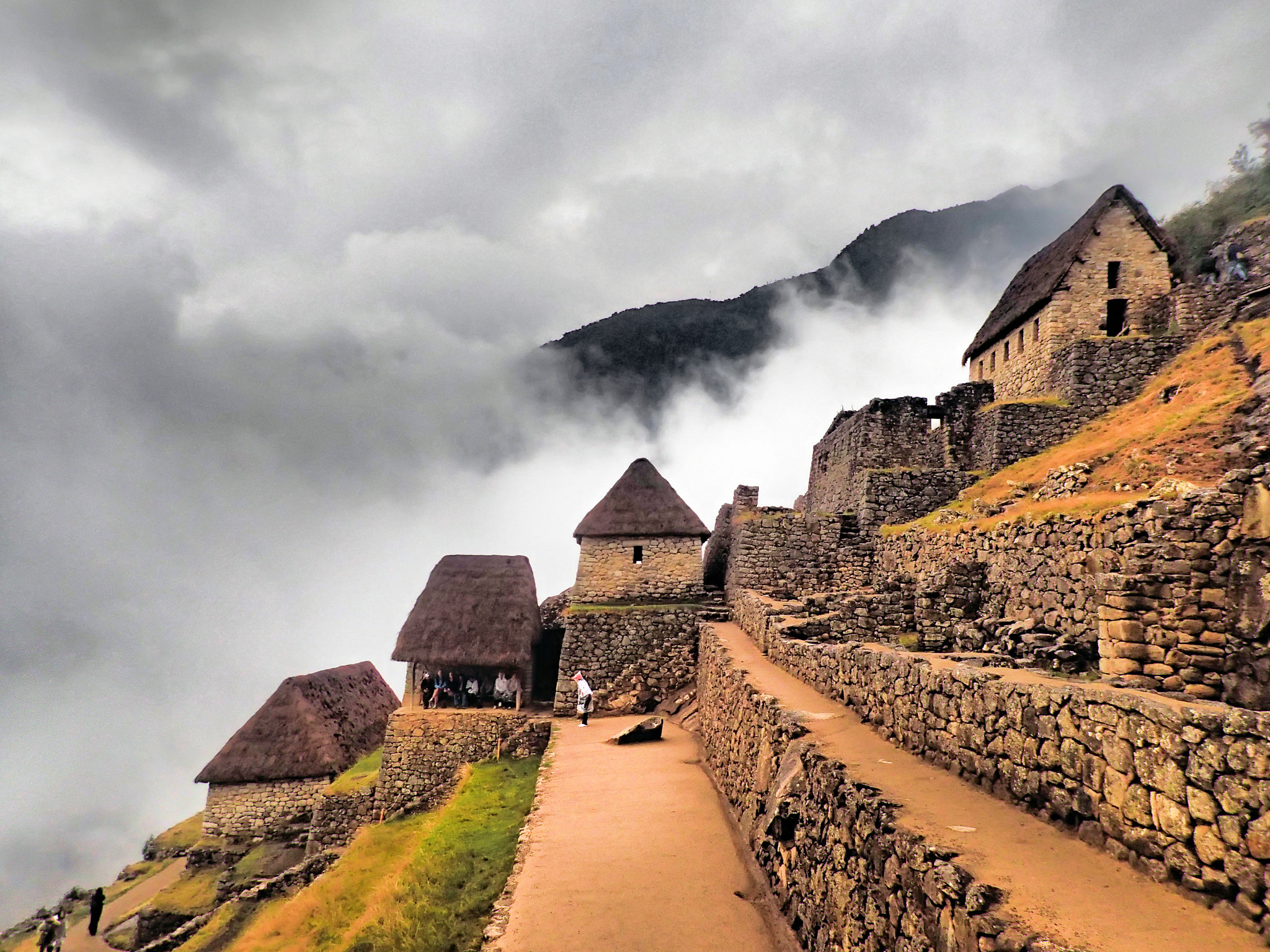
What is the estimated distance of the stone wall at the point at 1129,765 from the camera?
261cm

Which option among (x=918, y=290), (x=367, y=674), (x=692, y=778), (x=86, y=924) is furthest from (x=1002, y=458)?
(x=918, y=290)

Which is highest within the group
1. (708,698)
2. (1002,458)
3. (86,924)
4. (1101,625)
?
(1002,458)

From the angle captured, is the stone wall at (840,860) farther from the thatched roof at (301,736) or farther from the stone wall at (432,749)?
the thatched roof at (301,736)

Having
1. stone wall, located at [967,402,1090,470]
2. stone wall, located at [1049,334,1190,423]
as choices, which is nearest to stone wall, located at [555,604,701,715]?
stone wall, located at [967,402,1090,470]

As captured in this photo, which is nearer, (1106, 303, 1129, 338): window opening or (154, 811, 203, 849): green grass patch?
(1106, 303, 1129, 338): window opening

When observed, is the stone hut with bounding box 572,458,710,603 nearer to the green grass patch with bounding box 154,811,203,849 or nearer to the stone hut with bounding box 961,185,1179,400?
the stone hut with bounding box 961,185,1179,400

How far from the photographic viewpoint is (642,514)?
18766mm

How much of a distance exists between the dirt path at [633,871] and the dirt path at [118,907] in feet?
50.5

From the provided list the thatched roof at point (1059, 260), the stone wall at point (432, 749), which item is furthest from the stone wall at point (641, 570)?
the thatched roof at point (1059, 260)

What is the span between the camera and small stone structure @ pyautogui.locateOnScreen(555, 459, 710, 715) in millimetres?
16141

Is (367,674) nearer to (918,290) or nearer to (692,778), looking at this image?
(692,778)

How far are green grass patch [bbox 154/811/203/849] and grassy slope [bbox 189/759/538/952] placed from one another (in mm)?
8958

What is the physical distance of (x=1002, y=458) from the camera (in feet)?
49.3

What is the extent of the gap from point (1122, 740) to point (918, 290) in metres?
59.3
